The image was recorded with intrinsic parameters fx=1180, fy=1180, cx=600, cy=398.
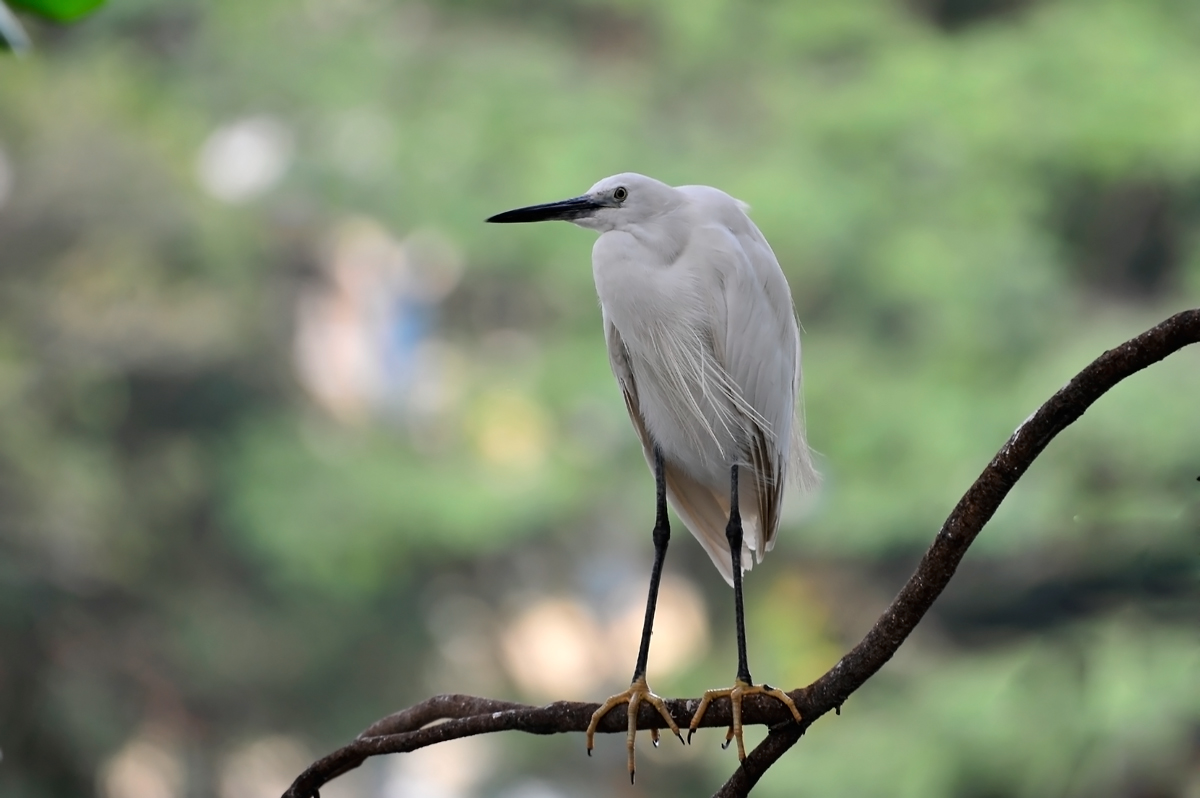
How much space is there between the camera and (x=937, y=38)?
396 centimetres

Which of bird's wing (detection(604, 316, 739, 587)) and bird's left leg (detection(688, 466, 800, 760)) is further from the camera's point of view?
bird's wing (detection(604, 316, 739, 587))

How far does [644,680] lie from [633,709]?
72 mm

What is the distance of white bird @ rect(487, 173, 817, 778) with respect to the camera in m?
0.87

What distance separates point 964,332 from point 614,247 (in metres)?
2.81

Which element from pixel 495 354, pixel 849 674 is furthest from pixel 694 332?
pixel 495 354

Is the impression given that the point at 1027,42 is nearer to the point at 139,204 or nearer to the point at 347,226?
the point at 347,226

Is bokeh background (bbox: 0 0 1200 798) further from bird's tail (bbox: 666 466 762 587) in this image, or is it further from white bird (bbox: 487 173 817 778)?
white bird (bbox: 487 173 817 778)

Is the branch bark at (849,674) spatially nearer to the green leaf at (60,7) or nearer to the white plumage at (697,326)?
the white plumage at (697,326)

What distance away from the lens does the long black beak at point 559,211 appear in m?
0.87

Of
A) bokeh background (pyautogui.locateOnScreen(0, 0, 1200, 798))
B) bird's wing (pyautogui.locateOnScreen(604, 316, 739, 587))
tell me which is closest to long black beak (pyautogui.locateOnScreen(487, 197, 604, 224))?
bird's wing (pyautogui.locateOnScreen(604, 316, 739, 587))

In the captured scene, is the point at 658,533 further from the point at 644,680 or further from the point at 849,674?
the point at 849,674

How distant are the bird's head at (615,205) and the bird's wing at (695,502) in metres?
0.14

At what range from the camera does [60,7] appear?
84 centimetres

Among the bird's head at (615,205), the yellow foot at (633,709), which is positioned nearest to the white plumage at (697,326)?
the bird's head at (615,205)
